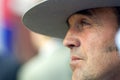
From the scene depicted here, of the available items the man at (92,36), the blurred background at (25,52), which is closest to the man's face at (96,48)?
the man at (92,36)

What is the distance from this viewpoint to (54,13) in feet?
7.37

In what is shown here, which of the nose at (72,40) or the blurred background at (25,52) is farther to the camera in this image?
the blurred background at (25,52)

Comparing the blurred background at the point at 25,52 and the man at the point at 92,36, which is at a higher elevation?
the man at the point at 92,36

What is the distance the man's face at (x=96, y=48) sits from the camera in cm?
205

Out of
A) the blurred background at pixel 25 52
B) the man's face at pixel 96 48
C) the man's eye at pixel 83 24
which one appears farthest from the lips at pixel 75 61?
the blurred background at pixel 25 52

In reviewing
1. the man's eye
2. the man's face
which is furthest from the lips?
the man's eye

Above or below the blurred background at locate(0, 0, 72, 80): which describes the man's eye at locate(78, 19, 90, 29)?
above

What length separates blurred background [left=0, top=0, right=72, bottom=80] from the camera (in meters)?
2.86

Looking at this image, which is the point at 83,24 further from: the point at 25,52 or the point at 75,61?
the point at 25,52

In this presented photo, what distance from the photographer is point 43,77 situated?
2.88 meters

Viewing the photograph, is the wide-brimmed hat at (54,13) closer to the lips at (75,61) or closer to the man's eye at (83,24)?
the man's eye at (83,24)

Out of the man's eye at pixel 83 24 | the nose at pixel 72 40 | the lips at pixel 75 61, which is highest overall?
the man's eye at pixel 83 24

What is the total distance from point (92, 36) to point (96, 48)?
0.06m

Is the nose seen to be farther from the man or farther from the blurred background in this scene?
the blurred background
